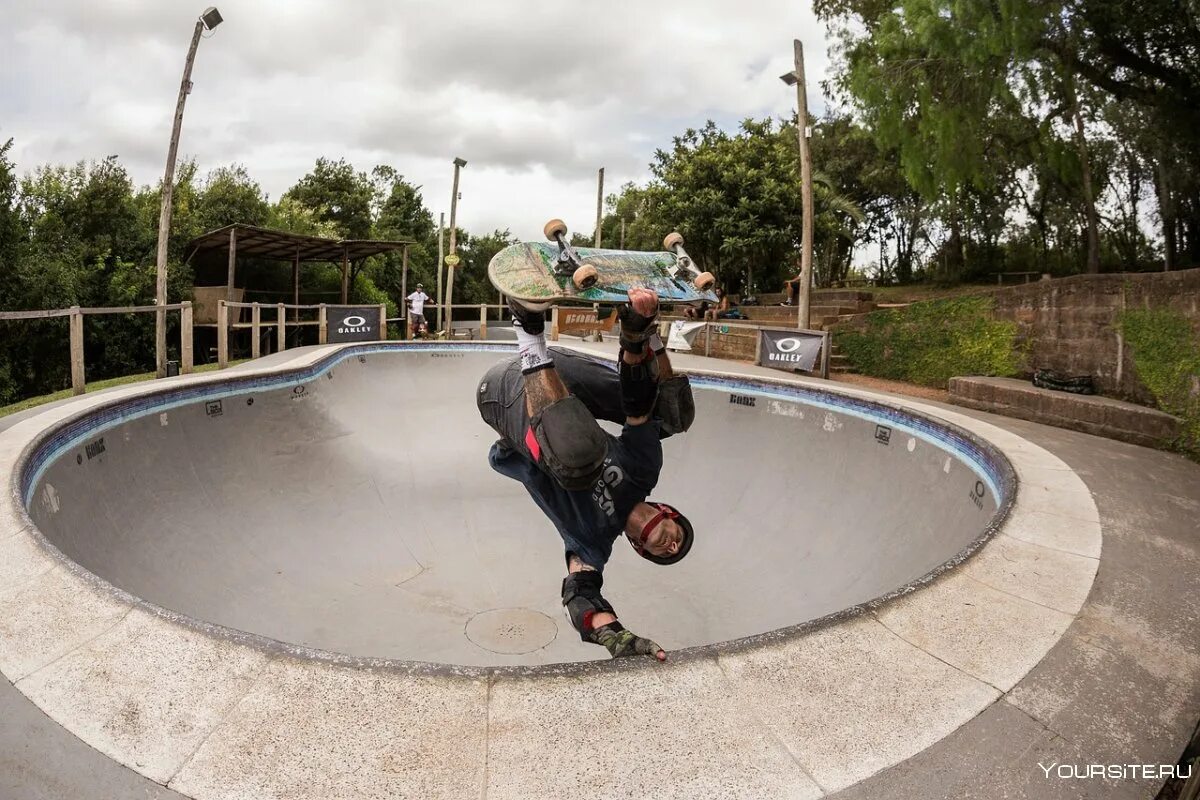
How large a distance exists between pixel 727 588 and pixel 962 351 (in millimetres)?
7806

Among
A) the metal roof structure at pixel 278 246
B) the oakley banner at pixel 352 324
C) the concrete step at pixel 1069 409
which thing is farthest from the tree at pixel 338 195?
the concrete step at pixel 1069 409

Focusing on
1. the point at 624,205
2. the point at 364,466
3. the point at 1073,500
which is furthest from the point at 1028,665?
the point at 624,205

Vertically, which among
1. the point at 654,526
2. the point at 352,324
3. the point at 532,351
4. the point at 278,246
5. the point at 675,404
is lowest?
the point at 654,526

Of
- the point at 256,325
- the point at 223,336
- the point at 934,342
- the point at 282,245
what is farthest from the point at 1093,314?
the point at 282,245

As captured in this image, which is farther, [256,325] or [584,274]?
[256,325]

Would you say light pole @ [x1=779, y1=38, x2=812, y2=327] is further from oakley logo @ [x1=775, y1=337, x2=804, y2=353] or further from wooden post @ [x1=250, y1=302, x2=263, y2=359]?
wooden post @ [x1=250, y1=302, x2=263, y2=359]

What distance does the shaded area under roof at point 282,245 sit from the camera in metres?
17.4

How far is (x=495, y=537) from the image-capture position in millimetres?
8055

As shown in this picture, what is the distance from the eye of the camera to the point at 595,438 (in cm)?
275

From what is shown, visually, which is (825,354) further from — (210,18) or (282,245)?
(282,245)

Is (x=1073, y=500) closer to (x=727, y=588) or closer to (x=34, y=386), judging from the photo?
(x=727, y=588)

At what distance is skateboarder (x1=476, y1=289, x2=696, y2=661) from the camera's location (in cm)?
277

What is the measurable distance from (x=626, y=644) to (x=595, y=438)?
887 millimetres

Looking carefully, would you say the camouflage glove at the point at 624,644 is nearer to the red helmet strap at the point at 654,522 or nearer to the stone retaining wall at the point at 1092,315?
the red helmet strap at the point at 654,522
